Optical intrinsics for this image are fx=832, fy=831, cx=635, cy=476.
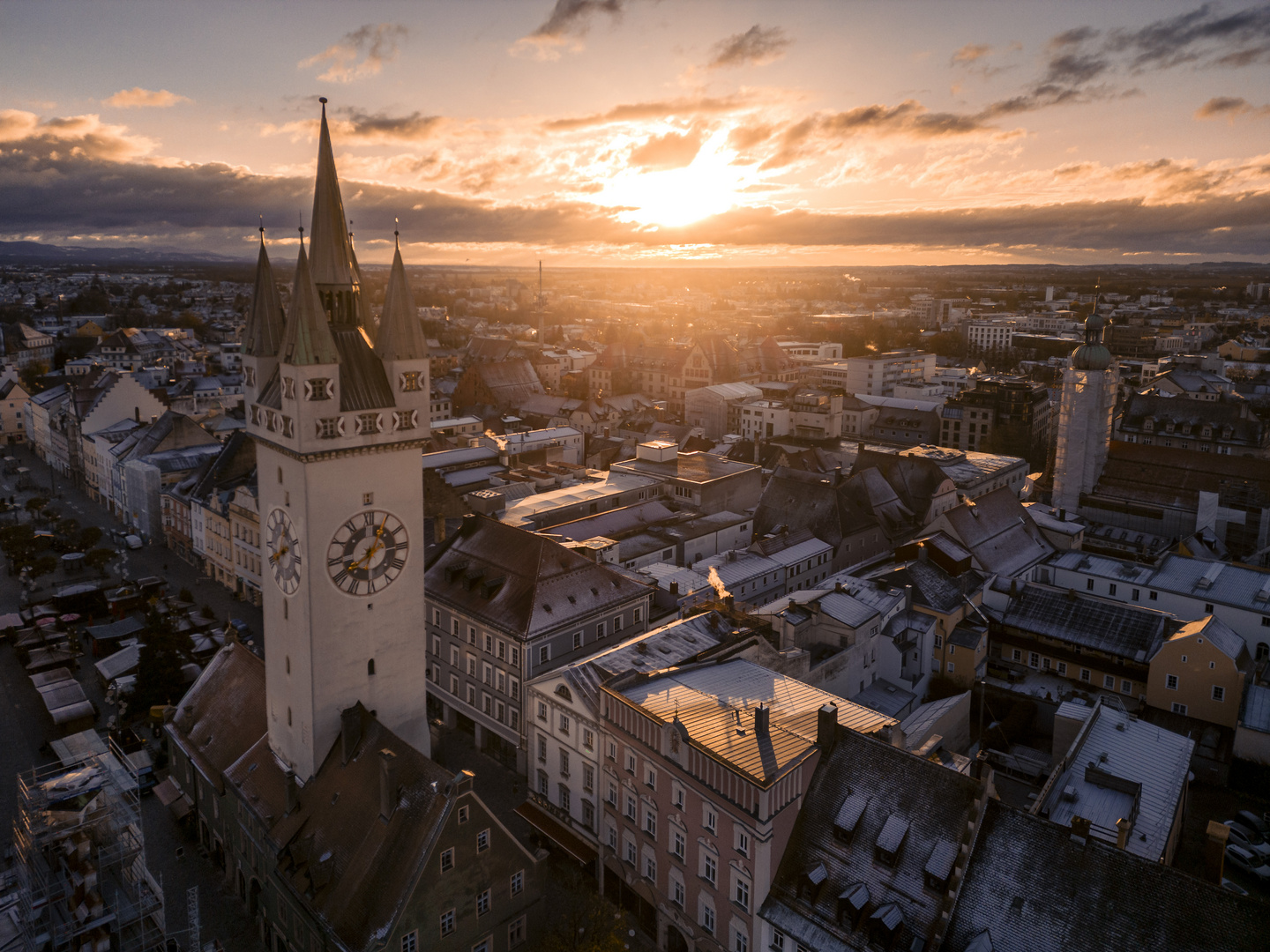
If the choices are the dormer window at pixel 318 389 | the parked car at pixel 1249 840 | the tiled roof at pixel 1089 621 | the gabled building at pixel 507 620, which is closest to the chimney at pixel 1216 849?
the parked car at pixel 1249 840

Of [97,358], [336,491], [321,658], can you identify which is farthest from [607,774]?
[97,358]

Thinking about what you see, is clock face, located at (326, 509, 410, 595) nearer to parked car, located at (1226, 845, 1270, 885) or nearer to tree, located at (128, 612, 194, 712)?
tree, located at (128, 612, 194, 712)

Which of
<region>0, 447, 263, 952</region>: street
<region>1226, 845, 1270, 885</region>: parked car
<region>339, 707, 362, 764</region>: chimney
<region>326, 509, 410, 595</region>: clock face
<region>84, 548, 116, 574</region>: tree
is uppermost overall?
<region>326, 509, 410, 595</region>: clock face

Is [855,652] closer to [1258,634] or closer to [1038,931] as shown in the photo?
[1038,931]

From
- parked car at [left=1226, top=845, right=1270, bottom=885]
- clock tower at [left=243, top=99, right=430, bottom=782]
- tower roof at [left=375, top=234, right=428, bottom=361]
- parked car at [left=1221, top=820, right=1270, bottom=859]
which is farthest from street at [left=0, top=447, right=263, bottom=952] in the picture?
parked car at [left=1221, top=820, right=1270, bottom=859]

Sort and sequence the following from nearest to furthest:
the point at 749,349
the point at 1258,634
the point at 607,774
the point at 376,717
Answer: the point at 376,717 → the point at 607,774 → the point at 1258,634 → the point at 749,349

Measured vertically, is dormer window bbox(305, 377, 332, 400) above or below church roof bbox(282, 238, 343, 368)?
below
